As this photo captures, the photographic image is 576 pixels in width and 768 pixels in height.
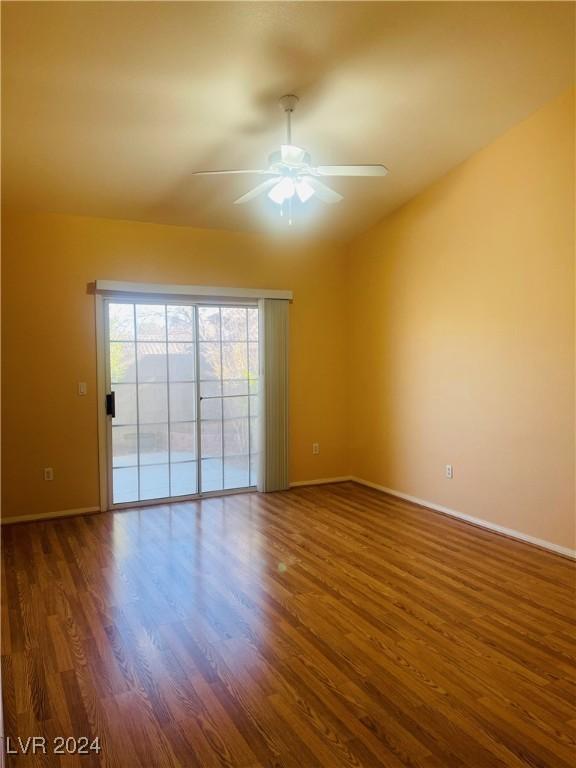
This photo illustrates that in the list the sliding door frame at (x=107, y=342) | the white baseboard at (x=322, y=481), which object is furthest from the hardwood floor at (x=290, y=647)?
the white baseboard at (x=322, y=481)

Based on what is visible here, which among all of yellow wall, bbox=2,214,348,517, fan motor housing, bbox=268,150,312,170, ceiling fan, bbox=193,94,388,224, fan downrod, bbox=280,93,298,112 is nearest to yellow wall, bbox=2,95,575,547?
yellow wall, bbox=2,214,348,517

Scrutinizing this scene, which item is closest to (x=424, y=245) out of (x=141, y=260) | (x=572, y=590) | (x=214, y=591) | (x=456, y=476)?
(x=456, y=476)

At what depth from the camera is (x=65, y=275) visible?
14.8ft

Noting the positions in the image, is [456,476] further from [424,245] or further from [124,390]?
[124,390]

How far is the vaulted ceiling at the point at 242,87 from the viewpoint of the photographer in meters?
2.63

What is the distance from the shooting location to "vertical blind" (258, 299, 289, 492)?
5.36 m

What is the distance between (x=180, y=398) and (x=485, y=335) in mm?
2954

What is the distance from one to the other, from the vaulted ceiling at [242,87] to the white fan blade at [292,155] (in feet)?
1.67

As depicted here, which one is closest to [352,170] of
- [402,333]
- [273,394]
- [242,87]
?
[242,87]

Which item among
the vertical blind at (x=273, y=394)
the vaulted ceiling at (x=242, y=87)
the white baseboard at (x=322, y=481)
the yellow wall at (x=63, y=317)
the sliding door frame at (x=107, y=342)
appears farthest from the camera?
the white baseboard at (x=322, y=481)

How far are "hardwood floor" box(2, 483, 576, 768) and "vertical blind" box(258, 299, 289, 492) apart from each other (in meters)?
1.34

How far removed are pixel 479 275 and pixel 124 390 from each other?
3.43 m

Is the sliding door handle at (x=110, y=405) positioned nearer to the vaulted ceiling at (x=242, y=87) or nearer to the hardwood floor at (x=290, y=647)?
the hardwood floor at (x=290, y=647)

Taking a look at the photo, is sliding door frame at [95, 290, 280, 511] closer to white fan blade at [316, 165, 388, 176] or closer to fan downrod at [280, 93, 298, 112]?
fan downrod at [280, 93, 298, 112]
